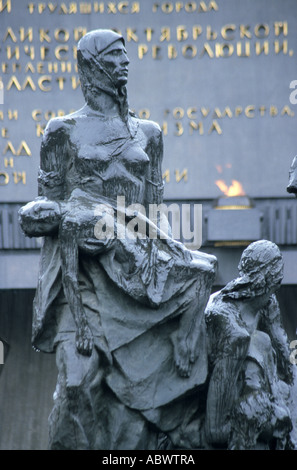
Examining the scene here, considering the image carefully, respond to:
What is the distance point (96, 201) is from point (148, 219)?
15.9 inches

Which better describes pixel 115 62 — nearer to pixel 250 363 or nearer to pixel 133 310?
pixel 133 310

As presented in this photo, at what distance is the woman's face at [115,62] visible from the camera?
9.41 metres

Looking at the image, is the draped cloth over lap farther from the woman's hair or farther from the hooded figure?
the woman's hair

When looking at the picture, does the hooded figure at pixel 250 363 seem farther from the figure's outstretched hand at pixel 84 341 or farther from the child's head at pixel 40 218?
the child's head at pixel 40 218

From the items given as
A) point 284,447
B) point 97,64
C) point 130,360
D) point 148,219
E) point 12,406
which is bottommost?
point 12,406

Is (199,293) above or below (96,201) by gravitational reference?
below

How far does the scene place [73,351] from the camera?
8.99 metres

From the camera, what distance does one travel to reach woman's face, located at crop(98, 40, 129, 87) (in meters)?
9.41

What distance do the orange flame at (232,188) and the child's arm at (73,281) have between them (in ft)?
24.6

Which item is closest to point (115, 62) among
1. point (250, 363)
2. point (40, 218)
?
point (40, 218)

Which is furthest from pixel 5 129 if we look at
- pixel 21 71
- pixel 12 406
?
pixel 12 406

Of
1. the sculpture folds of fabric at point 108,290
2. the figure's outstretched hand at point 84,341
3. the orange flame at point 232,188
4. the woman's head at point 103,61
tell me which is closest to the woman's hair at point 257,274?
the sculpture folds of fabric at point 108,290

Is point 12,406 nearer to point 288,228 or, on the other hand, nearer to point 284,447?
point 288,228

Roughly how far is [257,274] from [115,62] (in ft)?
5.94
